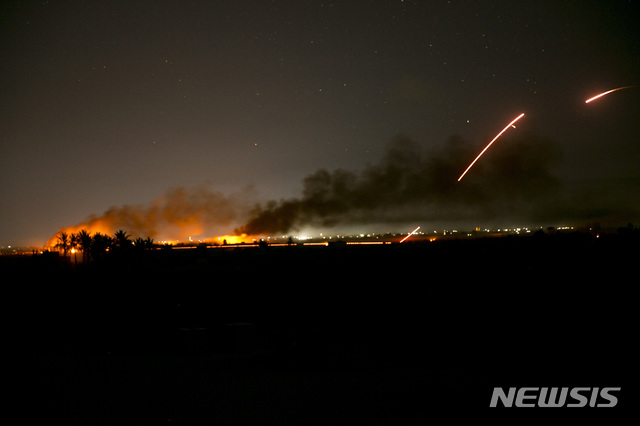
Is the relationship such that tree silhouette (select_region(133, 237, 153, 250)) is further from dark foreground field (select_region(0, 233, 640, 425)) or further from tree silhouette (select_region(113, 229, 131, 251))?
dark foreground field (select_region(0, 233, 640, 425))

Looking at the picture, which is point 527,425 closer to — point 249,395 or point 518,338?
point 249,395

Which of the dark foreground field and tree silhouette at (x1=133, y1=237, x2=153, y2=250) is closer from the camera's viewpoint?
the dark foreground field

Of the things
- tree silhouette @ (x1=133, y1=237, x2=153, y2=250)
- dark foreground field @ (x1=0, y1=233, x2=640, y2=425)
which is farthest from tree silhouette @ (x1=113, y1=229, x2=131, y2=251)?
dark foreground field @ (x1=0, y1=233, x2=640, y2=425)

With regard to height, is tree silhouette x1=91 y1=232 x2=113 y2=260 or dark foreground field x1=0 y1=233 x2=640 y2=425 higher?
tree silhouette x1=91 y1=232 x2=113 y2=260

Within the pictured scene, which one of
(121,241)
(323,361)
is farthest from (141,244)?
(323,361)

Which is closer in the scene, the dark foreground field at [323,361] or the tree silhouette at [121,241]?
the dark foreground field at [323,361]

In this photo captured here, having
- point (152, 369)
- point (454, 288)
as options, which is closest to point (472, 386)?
point (152, 369)

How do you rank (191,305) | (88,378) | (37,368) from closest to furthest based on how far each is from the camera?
(88,378), (37,368), (191,305)

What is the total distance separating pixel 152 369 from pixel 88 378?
0.88 m

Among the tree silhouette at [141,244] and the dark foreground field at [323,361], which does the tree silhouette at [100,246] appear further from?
the dark foreground field at [323,361]

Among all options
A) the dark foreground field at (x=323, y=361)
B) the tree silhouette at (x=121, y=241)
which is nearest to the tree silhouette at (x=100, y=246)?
the tree silhouette at (x=121, y=241)

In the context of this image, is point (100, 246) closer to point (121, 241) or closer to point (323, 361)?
point (121, 241)

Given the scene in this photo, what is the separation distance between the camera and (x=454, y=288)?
64.0 feet

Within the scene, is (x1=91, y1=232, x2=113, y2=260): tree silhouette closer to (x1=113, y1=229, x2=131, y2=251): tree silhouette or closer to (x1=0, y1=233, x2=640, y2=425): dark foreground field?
(x1=113, y1=229, x2=131, y2=251): tree silhouette
